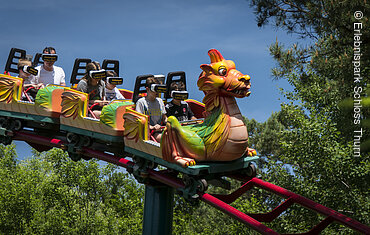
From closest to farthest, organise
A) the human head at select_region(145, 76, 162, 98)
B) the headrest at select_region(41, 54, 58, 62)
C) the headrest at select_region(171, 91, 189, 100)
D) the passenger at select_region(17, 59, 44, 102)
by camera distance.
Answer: the human head at select_region(145, 76, 162, 98) → the headrest at select_region(171, 91, 189, 100) → the headrest at select_region(41, 54, 58, 62) → the passenger at select_region(17, 59, 44, 102)

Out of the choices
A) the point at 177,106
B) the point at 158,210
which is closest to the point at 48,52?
the point at 177,106

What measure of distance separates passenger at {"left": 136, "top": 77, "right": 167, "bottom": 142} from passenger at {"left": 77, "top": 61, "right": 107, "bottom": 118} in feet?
3.06

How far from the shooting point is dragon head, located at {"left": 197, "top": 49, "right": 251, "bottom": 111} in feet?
18.6

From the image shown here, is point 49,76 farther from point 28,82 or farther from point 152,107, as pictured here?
point 152,107

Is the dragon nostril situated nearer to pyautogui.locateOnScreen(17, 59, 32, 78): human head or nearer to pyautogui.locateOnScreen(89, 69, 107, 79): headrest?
pyautogui.locateOnScreen(89, 69, 107, 79): headrest

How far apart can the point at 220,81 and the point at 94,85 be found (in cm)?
246

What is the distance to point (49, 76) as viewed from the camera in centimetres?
832

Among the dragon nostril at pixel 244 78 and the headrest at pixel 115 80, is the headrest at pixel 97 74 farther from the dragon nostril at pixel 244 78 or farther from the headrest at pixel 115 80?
the dragon nostril at pixel 244 78

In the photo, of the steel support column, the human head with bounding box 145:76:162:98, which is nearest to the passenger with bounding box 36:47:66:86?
the human head with bounding box 145:76:162:98

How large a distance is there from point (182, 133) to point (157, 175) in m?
0.91

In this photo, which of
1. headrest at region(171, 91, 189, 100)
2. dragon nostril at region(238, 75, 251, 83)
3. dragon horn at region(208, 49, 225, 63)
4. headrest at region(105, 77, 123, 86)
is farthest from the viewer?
headrest at region(105, 77, 123, 86)

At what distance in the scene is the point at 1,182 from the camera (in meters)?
16.0

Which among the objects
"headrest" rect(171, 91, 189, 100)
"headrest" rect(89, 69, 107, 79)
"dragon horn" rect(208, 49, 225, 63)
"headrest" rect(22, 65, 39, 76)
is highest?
"dragon horn" rect(208, 49, 225, 63)

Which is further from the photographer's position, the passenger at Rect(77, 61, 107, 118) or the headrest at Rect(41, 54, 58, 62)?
the headrest at Rect(41, 54, 58, 62)
